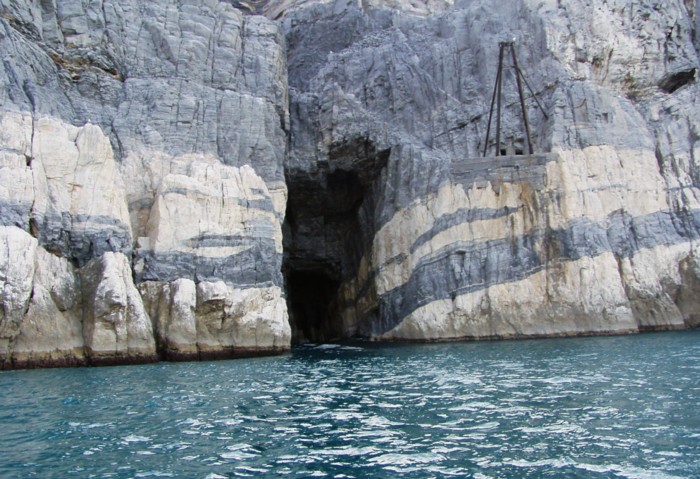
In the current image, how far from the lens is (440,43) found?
3659 cm

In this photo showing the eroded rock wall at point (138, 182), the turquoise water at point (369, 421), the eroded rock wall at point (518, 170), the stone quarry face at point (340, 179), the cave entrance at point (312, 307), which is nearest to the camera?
the turquoise water at point (369, 421)

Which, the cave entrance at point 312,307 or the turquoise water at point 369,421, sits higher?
the cave entrance at point 312,307

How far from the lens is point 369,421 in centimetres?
991

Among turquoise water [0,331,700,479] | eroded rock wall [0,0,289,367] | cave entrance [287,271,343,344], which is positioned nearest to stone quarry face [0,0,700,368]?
eroded rock wall [0,0,289,367]

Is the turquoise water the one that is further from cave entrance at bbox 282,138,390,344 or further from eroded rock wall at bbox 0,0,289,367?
cave entrance at bbox 282,138,390,344

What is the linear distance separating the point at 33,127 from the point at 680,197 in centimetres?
2819

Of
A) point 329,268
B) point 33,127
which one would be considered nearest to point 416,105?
point 329,268

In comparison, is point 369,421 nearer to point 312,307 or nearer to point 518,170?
point 518,170

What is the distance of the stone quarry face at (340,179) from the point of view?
68.2 ft

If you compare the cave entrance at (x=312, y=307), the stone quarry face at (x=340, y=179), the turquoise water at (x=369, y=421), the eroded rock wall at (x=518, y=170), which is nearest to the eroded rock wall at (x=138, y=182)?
the stone quarry face at (x=340, y=179)

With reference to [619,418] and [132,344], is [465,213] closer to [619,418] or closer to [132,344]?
[132,344]

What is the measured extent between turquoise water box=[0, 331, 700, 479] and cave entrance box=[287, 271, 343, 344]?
22886 mm

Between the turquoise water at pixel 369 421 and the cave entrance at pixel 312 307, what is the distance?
2289 centimetres

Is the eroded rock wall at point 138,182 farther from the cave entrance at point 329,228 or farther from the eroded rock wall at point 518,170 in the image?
the eroded rock wall at point 518,170
